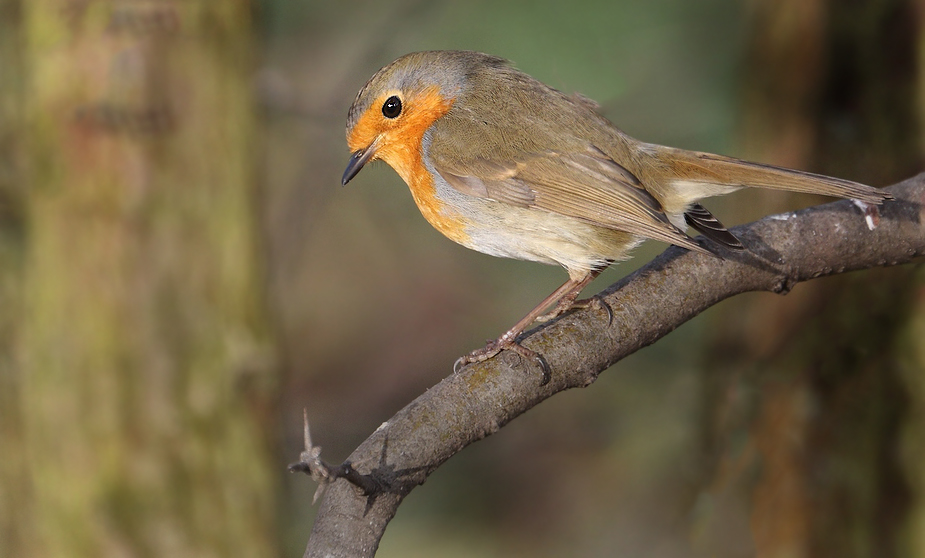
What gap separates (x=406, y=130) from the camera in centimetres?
291

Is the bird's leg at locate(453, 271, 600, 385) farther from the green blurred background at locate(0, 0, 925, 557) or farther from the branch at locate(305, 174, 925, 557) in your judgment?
the green blurred background at locate(0, 0, 925, 557)

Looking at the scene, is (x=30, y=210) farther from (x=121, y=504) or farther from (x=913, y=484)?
(x=913, y=484)

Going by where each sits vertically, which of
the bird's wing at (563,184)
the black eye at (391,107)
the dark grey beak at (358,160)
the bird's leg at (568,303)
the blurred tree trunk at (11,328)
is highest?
the blurred tree trunk at (11,328)

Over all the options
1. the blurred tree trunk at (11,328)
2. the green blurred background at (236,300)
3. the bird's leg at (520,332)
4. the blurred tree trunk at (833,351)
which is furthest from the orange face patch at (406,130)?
the blurred tree trunk at (11,328)

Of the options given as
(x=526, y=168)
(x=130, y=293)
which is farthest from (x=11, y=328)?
(x=526, y=168)

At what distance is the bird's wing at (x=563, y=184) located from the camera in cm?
269

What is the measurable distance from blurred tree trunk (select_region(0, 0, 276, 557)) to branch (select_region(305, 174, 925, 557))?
1581mm

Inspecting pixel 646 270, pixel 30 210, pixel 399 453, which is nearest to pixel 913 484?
pixel 646 270

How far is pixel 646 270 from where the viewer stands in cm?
257

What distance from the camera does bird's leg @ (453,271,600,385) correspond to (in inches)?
88.1

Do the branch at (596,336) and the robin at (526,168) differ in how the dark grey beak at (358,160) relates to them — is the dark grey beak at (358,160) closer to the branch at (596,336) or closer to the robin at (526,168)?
the robin at (526,168)

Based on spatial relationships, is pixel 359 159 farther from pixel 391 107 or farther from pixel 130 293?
pixel 130 293

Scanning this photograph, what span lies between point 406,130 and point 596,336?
989mm

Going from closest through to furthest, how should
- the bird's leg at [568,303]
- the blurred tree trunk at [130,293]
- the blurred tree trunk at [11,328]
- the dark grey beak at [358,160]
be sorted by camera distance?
the bird's leg at [568,303] < the dark grey beak at [358,160] < the blurred tree trunk at [130,293] < the blurred tree trunk at [11,328]
